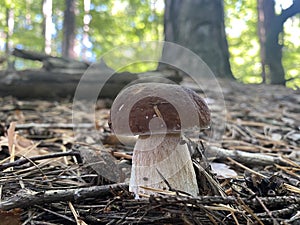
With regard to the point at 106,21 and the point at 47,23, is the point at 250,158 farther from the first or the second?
the point at 47,23

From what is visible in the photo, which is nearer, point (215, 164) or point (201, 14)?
point (215, 164)

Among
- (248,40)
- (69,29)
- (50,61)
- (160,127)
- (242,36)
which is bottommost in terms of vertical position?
(160,127)

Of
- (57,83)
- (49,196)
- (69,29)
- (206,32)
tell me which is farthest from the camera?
(69,29)

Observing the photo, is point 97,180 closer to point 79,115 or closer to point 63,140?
point 63,140

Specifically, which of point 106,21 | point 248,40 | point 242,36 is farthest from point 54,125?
point 242,36

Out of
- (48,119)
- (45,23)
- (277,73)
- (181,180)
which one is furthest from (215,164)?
(45,23)

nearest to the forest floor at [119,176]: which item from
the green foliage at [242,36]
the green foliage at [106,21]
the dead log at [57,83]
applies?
the dead log at [57,83]
